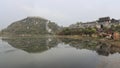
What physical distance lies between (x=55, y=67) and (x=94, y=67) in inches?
176

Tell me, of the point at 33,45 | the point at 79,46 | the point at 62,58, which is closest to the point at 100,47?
the point at 79,46

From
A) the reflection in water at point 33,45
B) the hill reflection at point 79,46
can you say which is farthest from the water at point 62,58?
the reflection in water at point 33,45

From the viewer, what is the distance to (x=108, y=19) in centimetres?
12125

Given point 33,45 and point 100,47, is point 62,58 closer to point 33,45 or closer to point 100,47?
point 100,47

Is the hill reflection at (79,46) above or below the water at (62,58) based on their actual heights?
above

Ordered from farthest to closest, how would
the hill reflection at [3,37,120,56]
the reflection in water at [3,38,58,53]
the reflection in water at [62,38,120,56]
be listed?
the reflection in water at [3,38,58,53]
the hill reflection at [3,37,120,56]
the reflection in water at [62,38,120,56]

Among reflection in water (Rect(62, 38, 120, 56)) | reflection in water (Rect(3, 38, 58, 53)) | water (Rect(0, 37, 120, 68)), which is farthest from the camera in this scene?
reflection in water (Rect(3, 38, 58, 53))

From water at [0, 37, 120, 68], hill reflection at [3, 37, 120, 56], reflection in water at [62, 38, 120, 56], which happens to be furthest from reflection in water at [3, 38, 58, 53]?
reflection in water at [62, 38, 120, 56]

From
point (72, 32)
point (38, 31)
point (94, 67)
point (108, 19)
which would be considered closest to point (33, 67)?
point (94, 67)

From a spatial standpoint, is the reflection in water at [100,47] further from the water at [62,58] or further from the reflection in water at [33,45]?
the reflection in water at [33,45]

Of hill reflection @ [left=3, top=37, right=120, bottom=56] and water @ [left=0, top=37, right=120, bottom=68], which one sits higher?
hill reflection @ [left=3, top=37, right=120, bottom=56]

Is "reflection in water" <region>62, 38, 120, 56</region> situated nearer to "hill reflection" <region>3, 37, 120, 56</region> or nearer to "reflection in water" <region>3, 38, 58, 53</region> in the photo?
"hill reflection" <region>3, 37, 120, 56</region>

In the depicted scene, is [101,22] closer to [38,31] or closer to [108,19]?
[108,19]

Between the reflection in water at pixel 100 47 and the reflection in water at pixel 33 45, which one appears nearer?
the reflection in water at pixel 100 47
